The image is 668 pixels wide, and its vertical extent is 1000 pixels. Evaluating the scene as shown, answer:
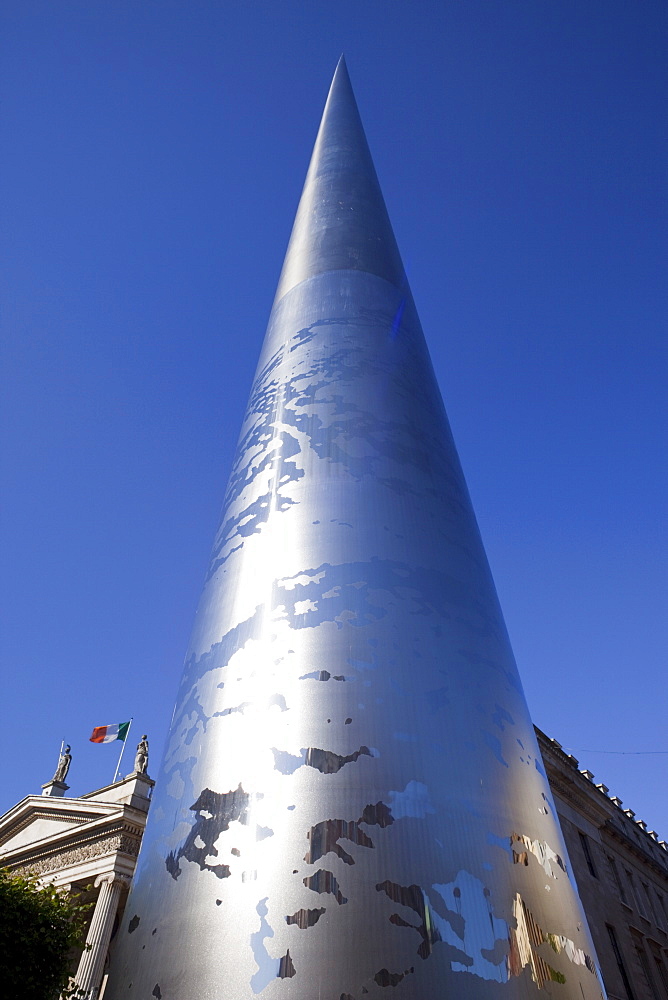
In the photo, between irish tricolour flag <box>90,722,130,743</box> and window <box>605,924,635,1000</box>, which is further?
irish tricolour flag <box>90,722,130,743</box>

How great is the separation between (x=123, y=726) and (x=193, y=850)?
3141 cm

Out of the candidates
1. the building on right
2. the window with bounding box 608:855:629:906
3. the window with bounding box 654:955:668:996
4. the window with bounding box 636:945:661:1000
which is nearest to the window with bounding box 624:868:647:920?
the building on right

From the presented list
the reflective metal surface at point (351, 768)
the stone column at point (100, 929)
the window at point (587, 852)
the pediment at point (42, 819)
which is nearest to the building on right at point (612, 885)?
the window at point (587, 852)

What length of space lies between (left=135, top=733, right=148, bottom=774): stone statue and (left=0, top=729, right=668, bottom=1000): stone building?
598mm

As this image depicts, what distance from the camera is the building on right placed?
22781 mm

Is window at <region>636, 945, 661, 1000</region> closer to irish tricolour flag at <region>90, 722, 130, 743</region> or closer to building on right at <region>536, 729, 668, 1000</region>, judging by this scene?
building on right at <region>536, 729, 668, 1000</region>

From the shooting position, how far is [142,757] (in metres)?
28.4

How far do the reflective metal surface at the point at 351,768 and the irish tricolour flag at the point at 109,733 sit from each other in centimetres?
3005

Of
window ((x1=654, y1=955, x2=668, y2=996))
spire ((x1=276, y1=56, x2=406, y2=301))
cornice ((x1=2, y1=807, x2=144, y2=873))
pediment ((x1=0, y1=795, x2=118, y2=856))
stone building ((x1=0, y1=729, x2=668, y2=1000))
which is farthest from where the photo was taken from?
pediment ((x1=0, y1=795, x2=118, y2=856))

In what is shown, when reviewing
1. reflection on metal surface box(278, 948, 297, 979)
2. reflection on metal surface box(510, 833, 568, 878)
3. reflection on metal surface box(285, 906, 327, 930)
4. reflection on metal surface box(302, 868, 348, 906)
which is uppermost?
reflection on metal surface box(510, 833, 568, 878)

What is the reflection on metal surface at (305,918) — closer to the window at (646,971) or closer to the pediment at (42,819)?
the pediment at (42,819)

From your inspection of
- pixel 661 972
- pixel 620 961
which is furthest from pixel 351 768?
pixel 661 972

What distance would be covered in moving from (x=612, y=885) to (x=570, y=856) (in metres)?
2.45

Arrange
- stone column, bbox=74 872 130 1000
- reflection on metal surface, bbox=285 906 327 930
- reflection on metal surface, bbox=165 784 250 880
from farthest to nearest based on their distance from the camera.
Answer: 1. stone column, bbox=74 872 130 1000
2. reflection on metal surface, bbox=165 784 250 880
3. reflection on metal surface, bbox=285 906 327 930
